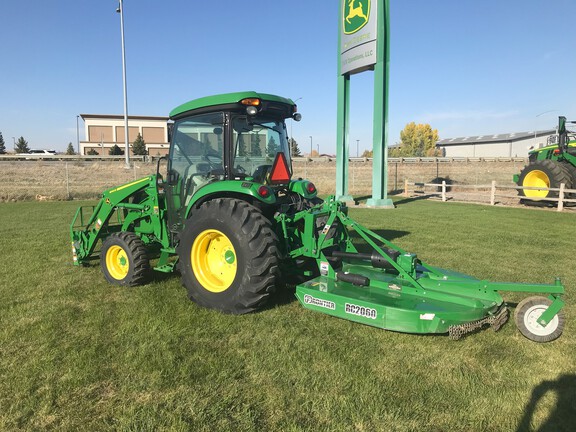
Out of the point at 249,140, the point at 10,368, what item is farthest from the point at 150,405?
the point at 249,140

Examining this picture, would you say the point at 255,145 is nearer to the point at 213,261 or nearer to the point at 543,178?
the point at 213,261

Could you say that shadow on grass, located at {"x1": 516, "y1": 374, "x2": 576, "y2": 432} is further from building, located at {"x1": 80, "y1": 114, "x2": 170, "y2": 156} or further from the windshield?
building, located at {"x1": 80, "y1": 114, "x2": 170, "y2": 156}

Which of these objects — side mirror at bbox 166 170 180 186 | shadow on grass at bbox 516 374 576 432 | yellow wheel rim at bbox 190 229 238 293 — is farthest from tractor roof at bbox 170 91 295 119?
shadow on grass at bbox 516 374 576 432

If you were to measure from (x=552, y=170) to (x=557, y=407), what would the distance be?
14.9 meters

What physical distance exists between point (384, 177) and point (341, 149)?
2290 millimetres

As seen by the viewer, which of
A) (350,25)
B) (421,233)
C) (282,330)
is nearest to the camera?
(282,330)

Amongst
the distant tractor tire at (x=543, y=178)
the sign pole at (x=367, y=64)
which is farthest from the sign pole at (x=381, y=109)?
the distant tractor tire at (x=543, y=178)

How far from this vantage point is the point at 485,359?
3.33 metres

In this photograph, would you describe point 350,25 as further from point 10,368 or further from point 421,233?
point 10,368

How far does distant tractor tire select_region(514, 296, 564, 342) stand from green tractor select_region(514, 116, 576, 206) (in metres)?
12.9

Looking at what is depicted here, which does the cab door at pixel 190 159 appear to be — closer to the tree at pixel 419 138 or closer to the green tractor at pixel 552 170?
the green tractor at pixel 552 170

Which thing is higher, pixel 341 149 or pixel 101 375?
pixel 341 149

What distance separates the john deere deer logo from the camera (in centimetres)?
1549

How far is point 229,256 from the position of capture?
14.7 ft
